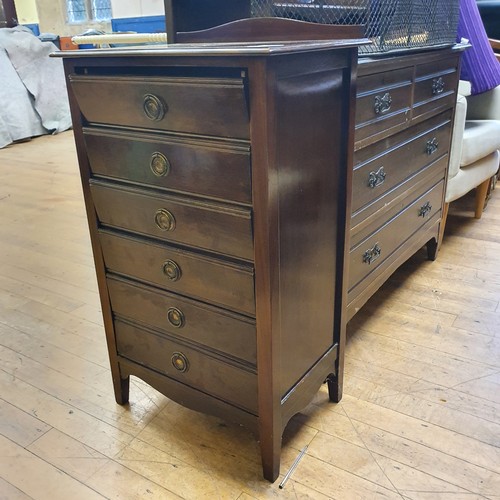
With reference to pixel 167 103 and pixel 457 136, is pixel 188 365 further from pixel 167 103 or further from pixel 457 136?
pixel 457 136

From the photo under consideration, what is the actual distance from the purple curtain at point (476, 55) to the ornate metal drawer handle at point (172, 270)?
1604 mm

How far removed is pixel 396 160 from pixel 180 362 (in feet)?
2.85

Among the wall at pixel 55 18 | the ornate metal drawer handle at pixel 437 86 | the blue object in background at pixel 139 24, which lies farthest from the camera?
the wall at pixel 55 18

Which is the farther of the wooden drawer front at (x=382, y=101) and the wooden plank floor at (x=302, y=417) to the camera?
the wooden drawer front at (x=382, y=101)

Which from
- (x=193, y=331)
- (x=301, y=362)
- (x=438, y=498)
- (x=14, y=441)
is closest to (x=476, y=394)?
(x=438, y=498)

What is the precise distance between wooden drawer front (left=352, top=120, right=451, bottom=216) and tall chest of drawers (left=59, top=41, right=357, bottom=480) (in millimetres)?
208

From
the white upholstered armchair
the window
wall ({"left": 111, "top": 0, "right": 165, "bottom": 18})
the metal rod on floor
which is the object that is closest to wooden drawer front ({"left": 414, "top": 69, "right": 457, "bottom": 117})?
the white upholstered armchair

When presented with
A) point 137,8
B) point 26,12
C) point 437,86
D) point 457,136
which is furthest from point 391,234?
point 26,12

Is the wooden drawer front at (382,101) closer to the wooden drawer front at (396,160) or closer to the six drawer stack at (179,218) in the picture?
the wooden drawer front at (396,160)

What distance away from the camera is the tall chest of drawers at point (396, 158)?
1.31 m

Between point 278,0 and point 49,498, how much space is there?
4.17 ft

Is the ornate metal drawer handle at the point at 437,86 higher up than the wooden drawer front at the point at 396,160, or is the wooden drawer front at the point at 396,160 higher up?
the ornate metal drawer handle at the point at 437,86

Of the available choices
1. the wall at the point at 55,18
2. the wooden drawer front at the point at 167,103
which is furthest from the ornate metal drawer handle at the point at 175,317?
the wall at the point at 55,18

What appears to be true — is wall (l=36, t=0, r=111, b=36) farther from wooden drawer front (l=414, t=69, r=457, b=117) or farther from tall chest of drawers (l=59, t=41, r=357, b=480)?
tall chest of drawers (l=59, t=41, r=357, b=480)
